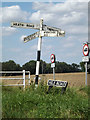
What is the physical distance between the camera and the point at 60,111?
527cm

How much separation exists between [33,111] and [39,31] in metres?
5.55

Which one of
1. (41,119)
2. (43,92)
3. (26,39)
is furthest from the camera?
(26,39)

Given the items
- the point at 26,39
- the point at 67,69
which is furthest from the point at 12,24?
the point at 67,69

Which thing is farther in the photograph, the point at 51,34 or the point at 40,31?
the point at 40,31

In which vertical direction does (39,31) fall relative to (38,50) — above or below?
above

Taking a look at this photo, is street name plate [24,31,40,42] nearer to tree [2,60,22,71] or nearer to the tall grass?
the tall grass

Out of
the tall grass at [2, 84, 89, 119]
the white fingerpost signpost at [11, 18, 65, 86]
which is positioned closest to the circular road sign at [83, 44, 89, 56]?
the white fingerpost signpost at [11, 18, 65, 86]

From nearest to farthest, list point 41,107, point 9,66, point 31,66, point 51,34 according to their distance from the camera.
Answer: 1. point 41,107
2. point 51,34
3. point 9,66
4. point 31,66

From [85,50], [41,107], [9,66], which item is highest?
[85,50]

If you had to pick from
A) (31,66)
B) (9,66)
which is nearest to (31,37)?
(9,66)

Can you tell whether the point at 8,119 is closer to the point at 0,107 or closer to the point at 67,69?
the point at 0,107

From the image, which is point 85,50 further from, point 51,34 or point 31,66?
point 31,66

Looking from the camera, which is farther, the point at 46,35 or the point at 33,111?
the point at 46,35

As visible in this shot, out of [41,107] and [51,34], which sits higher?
[51,34]
